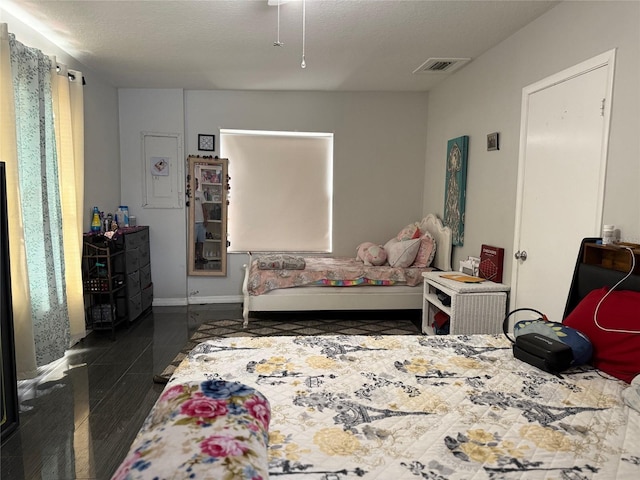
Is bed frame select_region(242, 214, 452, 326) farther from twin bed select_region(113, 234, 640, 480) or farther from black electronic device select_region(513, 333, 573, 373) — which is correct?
black electronic device select_region(513, 333, 573, 373)

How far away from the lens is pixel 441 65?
391cm

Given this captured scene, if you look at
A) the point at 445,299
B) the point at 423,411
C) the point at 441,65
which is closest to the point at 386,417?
the point at 423,411

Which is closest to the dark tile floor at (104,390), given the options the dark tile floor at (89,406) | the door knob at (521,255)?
the dark tile floor at (89,406)

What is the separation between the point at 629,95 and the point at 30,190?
12.2 feet

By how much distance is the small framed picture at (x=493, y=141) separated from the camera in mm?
3346

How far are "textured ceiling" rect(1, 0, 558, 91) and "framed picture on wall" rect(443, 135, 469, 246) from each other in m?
0.79

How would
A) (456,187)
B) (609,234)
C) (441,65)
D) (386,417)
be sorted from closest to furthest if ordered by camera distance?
(386,417) < (609,234) < (441,65) < (456,187)

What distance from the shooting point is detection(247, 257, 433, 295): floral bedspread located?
4172 millimetres

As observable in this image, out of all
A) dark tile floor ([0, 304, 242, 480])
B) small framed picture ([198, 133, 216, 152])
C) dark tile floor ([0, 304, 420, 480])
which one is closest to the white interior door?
dark tile floor ([0, 304, 420, 480])

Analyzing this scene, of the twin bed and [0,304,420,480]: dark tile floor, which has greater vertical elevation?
the twin bed

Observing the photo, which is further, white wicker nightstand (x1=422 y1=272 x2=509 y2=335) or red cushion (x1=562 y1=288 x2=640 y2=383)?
white wicker nightstand (x1=422 y1=272 x2=509 y2=335)

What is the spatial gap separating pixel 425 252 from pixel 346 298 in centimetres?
101

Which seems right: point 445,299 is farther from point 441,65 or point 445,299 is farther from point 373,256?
point 441,65

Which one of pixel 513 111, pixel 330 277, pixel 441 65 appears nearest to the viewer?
pixel 513 111
